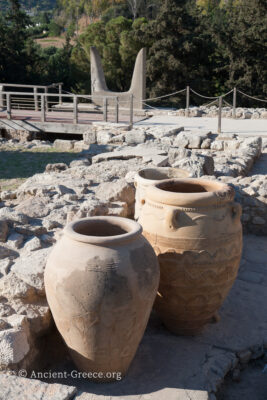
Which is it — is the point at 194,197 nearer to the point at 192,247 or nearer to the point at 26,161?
the point at 192,247

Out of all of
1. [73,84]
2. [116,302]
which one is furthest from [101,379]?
[73,84]

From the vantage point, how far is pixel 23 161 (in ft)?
32.9

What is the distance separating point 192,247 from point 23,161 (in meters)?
7.52

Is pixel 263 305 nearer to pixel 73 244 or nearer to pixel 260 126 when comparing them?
pixel 73 244

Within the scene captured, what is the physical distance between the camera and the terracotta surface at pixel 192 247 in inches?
122

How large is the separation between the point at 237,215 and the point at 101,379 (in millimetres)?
1389

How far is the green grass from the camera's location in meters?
8.26

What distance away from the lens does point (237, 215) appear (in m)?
3.25

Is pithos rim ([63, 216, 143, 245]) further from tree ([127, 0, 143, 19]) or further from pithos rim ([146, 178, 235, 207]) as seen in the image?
tree ([127, 0, 143, 19])

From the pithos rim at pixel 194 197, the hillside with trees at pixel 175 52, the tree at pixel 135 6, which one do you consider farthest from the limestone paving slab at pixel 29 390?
the tree at pixel 135 6

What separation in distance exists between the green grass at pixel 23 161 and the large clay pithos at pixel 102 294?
5.24m

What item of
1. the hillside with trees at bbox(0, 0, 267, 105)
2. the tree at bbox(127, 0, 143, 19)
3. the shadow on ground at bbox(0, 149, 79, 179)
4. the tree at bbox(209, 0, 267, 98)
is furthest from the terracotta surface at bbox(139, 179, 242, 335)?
the tree at bbox(127, 0, 143, 19)

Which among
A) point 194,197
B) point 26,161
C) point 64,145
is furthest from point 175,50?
point 194,197

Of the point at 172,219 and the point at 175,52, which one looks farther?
the point at 175,52
